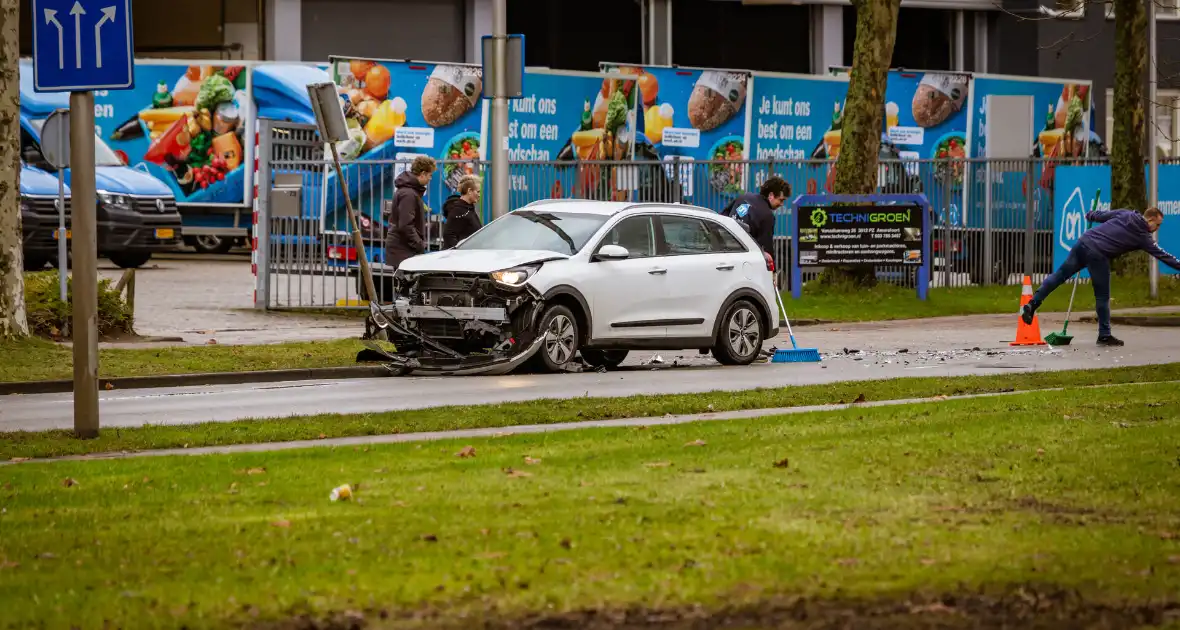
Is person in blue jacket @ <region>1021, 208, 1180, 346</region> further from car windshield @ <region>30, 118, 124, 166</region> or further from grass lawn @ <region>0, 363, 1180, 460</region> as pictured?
car windshield @ <region>30, 118, 124, 166</region>

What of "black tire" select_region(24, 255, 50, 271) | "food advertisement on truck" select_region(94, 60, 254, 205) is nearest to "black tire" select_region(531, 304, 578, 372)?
"black tire" select_region(24, 255, 50, 271)

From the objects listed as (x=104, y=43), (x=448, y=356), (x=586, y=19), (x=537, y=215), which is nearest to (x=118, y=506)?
(x=104, y=43)

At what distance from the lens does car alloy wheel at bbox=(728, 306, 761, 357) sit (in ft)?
60.5

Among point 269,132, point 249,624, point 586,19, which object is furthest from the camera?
point 586,19

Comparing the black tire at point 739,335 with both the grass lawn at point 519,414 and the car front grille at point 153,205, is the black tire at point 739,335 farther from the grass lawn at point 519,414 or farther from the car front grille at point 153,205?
the car front grille at point 153,205

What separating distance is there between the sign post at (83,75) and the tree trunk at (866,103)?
669 inches

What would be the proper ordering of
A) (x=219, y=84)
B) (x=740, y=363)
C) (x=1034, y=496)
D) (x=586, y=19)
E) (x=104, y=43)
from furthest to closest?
(x=586, y=19)
(x=219, y=84)
(x=740, y=363)
(x=104, y=43)
(x=1034, y=496)

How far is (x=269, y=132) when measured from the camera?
2367 centimetres

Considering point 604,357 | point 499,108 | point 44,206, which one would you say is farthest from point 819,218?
point 44,206

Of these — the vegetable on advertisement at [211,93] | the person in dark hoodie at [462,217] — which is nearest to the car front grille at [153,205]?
the vegetable on advertisement at [211,93]

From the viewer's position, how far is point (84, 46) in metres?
11.4

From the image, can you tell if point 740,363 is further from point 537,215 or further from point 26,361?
point 26,361

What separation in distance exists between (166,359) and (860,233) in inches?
469

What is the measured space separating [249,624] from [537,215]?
12.0 m
